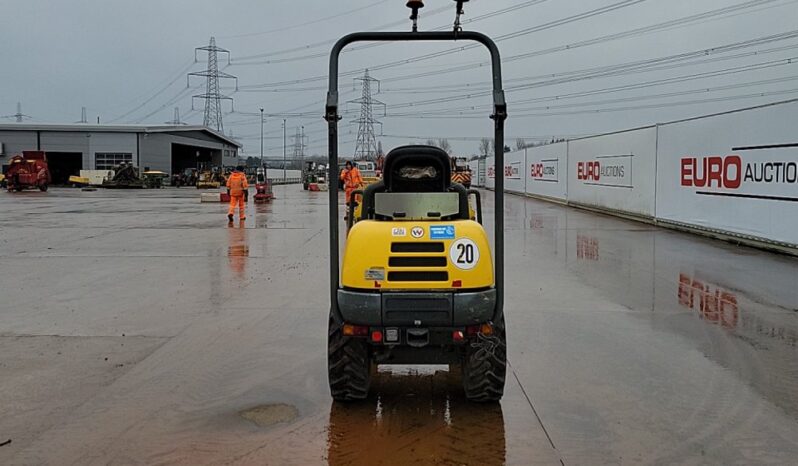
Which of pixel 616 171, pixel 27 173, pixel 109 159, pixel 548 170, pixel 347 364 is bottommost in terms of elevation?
pixel 347 364

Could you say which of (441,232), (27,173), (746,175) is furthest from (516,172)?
(441,232)

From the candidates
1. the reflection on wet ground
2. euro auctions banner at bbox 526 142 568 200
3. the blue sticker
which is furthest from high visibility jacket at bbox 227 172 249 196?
euro auctions banner at bbox 526 142 568 200

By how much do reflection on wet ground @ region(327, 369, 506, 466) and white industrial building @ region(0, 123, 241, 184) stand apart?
192ft

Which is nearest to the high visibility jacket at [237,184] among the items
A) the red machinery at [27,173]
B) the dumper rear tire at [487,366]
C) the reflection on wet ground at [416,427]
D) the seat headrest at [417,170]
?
the seat headrest at [417,170]

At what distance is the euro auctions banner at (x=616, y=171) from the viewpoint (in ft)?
64.4

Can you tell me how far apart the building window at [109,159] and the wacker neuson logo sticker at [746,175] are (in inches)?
2075

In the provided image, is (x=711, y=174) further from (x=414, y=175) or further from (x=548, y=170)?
(x=548, y=170)

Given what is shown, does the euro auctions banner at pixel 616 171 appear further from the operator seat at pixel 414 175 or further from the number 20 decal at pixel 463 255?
the number 20 decal at pixel 463 255

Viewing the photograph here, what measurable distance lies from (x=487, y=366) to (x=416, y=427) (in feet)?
2.04

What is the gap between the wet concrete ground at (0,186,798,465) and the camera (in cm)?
419

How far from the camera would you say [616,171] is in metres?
22.5

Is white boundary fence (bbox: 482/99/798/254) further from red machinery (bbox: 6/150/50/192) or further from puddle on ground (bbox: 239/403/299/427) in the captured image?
red machinery (bbox: 6/150/50/192)

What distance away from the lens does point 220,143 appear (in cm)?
7212

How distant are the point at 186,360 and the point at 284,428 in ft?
6.31
